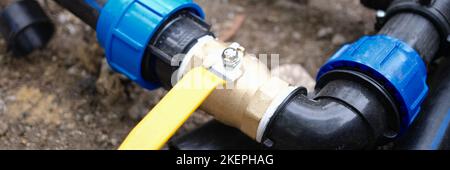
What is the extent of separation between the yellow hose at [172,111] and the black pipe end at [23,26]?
1.98 feet

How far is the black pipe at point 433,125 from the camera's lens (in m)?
1.12

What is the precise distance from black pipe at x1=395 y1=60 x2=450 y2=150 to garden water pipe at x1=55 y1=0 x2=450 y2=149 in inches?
1.2

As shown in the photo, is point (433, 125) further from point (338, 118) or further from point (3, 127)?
point (3, 127)

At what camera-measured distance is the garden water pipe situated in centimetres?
105

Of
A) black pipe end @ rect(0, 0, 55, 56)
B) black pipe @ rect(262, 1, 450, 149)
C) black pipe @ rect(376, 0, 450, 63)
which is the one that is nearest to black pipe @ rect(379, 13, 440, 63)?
black pipe @ rect(376, 0, 450, 63)

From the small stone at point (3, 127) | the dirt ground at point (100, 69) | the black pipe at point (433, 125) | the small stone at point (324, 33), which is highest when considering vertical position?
the black pipe at point (433, 125)

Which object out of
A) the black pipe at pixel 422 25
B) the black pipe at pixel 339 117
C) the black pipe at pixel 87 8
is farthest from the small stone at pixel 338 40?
the black pipe at pixel 87 8

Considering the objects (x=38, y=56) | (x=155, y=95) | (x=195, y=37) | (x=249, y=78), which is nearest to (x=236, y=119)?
(x=249, y=78)

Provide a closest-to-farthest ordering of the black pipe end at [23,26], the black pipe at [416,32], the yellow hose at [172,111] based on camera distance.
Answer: the yellow hose at [172,111] < the black pipe at [416,32] < the black pipe end at [23,26]

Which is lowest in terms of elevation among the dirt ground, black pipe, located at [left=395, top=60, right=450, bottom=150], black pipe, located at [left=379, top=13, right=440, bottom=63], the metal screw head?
the dirt ground

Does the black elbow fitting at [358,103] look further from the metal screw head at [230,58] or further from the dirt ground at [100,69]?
the dirt ground at [100,69]

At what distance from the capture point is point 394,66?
3.61 ft

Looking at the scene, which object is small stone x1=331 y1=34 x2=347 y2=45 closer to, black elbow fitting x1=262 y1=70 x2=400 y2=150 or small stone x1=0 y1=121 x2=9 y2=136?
black elbow fitting x1=262 y1=70 x2=400 y2=150
